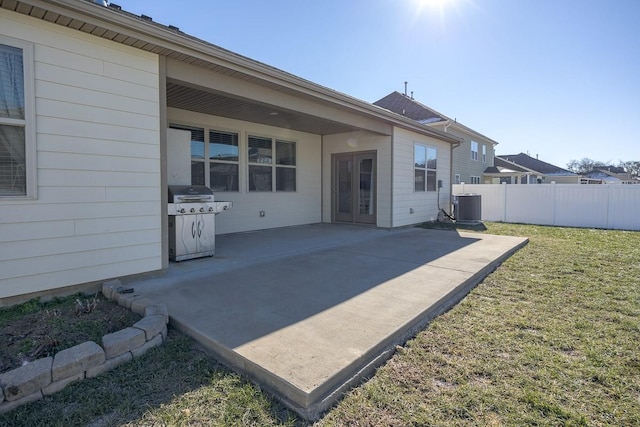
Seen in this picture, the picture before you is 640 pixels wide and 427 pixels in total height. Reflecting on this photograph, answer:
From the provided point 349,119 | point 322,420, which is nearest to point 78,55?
point 322,420

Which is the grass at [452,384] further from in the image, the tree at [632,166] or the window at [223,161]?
the tree at [632,166]

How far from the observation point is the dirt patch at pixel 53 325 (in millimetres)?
2418

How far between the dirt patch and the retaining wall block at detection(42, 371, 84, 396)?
0.38m

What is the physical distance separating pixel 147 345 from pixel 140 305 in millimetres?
645

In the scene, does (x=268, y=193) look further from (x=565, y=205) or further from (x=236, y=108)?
(x=565, y=205)

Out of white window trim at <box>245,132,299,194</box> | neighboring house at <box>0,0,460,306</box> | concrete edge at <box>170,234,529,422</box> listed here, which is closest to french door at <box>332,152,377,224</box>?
white window trim at <box>245,132,299,194</box>

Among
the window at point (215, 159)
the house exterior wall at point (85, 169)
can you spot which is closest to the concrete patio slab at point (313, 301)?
the house exterior wall at point (85, 169)

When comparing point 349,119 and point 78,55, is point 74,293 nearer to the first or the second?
point 78,55

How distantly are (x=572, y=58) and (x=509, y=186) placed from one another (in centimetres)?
426

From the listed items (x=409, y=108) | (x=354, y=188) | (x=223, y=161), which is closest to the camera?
(x=223, y=161)

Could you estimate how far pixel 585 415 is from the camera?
1886 mm

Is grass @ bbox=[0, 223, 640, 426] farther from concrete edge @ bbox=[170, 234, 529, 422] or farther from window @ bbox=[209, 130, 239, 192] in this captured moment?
window @ bbox=[209, 130, 239, 192]

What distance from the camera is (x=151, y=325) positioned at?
267 centimetres

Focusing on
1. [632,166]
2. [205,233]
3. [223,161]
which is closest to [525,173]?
Answer: [223,161]
